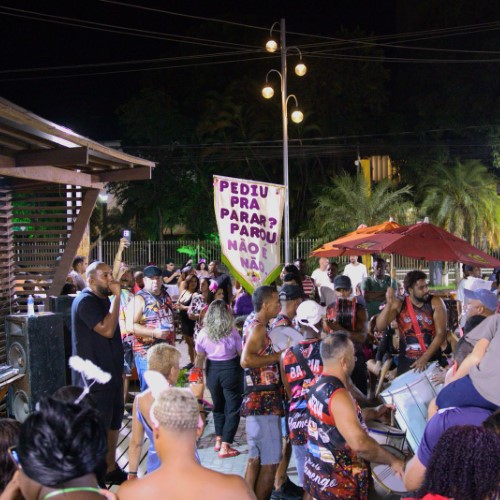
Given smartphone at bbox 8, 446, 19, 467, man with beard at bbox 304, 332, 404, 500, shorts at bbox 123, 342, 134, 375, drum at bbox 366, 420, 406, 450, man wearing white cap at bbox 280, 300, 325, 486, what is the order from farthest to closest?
shorts at bbox 123, 342, 134, 375
man wearing white cap at bbox 280, 300, 325, 486
drum at bbox 366, 420, 406, 450
man with beard at bbox 304, 332, 404, 500
smartphone at bbox 8, 446, 19, 467

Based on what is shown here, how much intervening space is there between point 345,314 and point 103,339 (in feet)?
9.25

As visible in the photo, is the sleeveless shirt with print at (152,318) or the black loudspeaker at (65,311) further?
the sleeveless shirt with print at (152,318)

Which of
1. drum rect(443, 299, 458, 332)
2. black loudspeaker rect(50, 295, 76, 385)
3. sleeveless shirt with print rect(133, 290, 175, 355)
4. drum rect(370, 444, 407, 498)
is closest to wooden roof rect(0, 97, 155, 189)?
black loudspeaker rect(50, 295, 76, 385)

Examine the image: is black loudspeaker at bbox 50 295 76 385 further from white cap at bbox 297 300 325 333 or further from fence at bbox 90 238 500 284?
fence at bbox 90 238 500 284

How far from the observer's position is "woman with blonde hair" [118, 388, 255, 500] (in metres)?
2.76

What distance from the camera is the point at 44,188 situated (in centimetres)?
880

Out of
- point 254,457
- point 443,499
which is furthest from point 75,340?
point 443,499

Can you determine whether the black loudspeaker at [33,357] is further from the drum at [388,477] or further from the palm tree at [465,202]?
the palm tree at [465,202]

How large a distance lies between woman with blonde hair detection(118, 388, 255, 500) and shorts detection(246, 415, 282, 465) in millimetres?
2905

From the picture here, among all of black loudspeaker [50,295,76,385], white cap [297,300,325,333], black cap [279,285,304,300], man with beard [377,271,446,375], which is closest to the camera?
white cap [297,300,325,333]

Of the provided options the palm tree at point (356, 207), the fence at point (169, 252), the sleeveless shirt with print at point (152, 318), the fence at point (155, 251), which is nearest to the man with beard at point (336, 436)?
the sleeveless shirt with print at point (152, 318)

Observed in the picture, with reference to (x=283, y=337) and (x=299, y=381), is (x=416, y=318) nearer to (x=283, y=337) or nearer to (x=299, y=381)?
(x=283, y=337)

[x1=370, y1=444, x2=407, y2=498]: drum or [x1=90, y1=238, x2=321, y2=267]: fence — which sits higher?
[x1=90, y1=238, x2=321, y2=267]: fence

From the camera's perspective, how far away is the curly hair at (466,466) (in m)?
2.76
